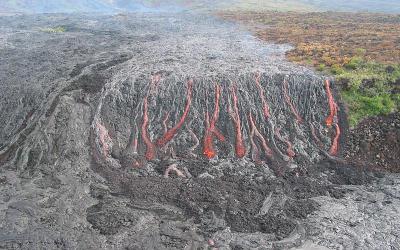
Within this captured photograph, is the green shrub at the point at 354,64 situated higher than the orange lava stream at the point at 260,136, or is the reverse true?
the green shrub at the point at 354,64

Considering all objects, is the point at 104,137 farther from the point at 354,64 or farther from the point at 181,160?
the point at 354,64

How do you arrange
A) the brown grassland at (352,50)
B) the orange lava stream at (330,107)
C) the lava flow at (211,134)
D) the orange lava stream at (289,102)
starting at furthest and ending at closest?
the brown grassland at (352,50) → the orange lava stream at (289,102) → the orange lava stream at (330,107) → the lava flow at (211,134)

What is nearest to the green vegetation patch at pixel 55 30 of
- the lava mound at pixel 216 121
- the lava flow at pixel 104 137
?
the lava mound at pixel 216 121

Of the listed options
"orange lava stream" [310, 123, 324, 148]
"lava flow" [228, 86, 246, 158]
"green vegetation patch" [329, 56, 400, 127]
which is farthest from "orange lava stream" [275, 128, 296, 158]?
"green vegetation patch" [329, 56, 400, 127]

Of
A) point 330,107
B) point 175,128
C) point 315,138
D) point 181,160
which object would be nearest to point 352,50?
point 330,107

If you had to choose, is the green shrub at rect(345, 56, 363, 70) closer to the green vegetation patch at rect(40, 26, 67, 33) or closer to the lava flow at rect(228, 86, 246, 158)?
the lava flow at rect(228, 86, 246, 158)

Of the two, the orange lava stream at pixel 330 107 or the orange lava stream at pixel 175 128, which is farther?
the orange lava stream at pixel 330 107

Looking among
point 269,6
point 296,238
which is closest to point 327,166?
point 296,238

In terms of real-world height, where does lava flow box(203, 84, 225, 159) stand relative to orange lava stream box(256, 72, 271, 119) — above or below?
below

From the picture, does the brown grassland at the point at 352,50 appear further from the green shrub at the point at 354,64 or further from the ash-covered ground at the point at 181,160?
the ash-covered ground at the point at 181,160
